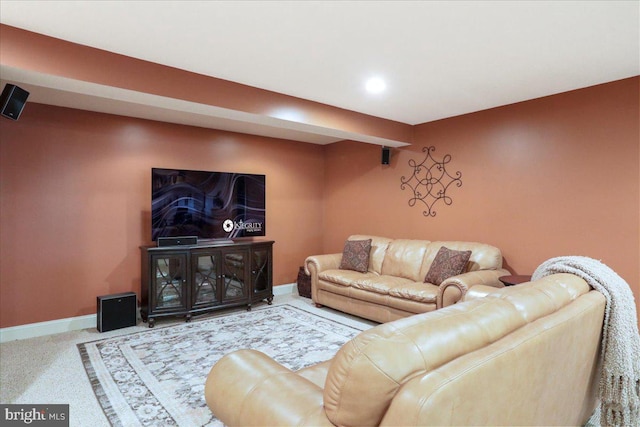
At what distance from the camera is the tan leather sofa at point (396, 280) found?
3473 mm

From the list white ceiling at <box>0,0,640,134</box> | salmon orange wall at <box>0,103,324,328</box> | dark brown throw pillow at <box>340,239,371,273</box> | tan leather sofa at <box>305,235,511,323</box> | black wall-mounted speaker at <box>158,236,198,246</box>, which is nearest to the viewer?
white ceiling at <box>0,0,640,134</box>

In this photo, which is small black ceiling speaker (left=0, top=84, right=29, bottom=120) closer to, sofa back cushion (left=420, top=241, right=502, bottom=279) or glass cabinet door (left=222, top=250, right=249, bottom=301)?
glass cabinet door (left=222, top=250, right=249, bottom=301)

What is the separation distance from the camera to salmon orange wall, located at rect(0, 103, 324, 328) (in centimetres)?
362

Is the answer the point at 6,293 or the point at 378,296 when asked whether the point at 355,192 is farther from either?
the point at 6,293

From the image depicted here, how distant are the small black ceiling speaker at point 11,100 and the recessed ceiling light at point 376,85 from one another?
9.26ft

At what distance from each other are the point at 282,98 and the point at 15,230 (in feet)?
10.1

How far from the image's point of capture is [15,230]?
143 inches

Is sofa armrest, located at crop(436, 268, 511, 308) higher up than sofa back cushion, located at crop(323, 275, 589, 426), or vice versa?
sofa back cushion, located at crop(323, 275, 589, 426)

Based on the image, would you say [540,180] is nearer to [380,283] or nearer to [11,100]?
[380,283]

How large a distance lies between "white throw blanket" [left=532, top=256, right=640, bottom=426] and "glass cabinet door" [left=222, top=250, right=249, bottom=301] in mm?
3649

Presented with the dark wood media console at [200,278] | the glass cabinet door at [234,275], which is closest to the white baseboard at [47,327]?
the dark wood media console at [200,278]

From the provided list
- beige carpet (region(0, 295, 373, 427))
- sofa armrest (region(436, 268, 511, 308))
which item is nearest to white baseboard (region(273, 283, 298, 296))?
beige carpet (region(0, 295, 373, 427))

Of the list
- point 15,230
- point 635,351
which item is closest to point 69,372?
point 15,230

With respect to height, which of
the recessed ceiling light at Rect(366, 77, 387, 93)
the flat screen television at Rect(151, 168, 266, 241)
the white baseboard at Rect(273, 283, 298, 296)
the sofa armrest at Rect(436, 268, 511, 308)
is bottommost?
the white baseboard at Rect(273, 283, 298, 296)
